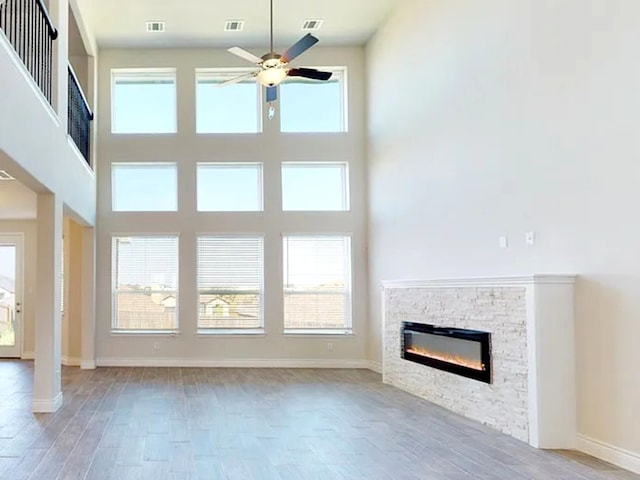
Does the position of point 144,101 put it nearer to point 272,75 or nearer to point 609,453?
point 272,75

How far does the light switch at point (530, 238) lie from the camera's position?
452 cm

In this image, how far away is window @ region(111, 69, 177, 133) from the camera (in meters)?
8.73

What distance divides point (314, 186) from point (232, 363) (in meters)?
3.24

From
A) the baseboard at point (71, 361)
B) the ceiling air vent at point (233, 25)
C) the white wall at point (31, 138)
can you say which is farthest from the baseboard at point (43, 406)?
the ceiling air vent at point (233, 25)

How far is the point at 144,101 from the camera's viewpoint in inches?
348

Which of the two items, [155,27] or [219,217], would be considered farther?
[219,217]

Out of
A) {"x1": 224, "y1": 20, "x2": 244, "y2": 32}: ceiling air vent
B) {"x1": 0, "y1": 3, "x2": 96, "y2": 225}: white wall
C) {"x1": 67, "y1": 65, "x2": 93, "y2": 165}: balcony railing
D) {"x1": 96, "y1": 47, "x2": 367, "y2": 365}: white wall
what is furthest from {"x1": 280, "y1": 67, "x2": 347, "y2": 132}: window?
{"x1": 0, "y1": 3, "x2": 96, "y2": 225}: white wall

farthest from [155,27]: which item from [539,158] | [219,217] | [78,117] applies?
[539,158]

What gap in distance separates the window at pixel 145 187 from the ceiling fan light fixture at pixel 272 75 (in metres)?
3.55

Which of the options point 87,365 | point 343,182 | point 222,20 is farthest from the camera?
point 343,182

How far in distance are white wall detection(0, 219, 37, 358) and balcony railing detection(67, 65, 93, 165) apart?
10.2ft

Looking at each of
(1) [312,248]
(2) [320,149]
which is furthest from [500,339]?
(2) [320,149]

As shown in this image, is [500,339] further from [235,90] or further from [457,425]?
[235,90]

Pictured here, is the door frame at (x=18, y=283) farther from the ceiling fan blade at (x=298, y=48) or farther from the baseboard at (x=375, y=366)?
the ceiling fan blade at (x=298, y=48)
